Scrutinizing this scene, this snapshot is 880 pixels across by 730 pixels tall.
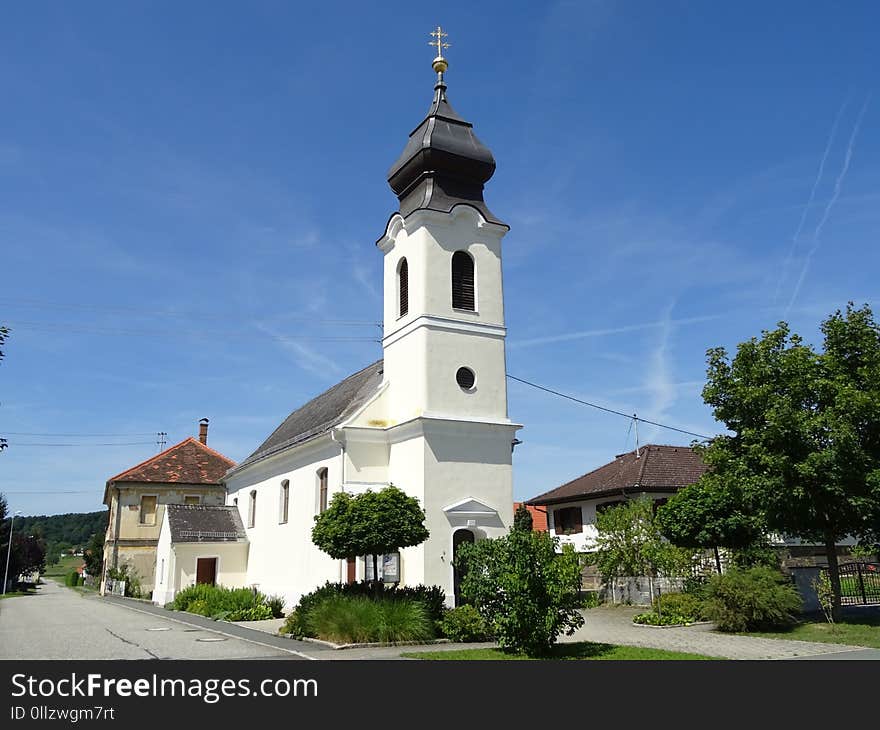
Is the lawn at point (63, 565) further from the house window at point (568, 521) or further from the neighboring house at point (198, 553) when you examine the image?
the house window at point (568, 521)

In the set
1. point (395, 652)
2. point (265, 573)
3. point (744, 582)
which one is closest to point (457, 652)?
point (395, 652)

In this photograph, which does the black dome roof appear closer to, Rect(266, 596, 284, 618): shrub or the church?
the church

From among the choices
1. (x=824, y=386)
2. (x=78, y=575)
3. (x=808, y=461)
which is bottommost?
(x=78, y=575)

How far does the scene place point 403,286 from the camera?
25.0 meters

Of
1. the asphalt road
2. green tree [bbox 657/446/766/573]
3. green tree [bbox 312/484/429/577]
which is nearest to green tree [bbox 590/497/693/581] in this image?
green tree [bbox 657/446/766/573]

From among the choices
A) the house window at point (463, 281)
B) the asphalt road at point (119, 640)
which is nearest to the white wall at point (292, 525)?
the asphalt road at point (119, 640)

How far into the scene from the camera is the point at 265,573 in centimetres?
3086

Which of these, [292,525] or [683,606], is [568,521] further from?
[683,606]

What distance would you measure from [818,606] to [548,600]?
1309cm

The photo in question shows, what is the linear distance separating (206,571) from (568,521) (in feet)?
58.1

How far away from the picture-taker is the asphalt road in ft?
51.4

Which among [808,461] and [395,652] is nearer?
[395,652]
